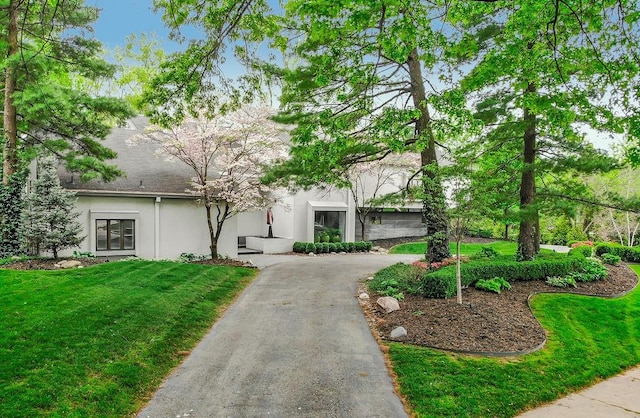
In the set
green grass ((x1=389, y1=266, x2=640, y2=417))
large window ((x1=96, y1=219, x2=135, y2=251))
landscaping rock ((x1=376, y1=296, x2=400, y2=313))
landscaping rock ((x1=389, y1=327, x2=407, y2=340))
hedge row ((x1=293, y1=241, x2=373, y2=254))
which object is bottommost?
green grass ((x1=389, y1=266, x2=640, y2=417))

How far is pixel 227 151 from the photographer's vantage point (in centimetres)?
1527

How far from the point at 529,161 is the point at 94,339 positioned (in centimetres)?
1230

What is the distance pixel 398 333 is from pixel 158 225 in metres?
11.5

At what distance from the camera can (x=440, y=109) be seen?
24.2 feet

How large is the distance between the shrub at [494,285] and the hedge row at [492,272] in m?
0.22

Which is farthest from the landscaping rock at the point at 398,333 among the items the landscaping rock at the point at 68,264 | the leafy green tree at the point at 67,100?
the leafy green tree at the point at 67,100

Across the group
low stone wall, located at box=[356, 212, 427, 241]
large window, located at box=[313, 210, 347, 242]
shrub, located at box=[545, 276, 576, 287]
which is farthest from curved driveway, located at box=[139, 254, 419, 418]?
low stone wall, located at box=[356, 212, 427, 241]

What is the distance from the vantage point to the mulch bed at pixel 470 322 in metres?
6.99

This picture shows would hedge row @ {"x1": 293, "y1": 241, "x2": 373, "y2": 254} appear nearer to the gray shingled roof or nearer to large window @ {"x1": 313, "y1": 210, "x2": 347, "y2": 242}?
large window @ {"x1": 313, "y1": 210, "x2": 347, "y2": 242}

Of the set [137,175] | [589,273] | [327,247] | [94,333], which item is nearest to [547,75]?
[589,273]

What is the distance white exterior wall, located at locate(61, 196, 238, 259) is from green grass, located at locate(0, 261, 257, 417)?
13.6 feet

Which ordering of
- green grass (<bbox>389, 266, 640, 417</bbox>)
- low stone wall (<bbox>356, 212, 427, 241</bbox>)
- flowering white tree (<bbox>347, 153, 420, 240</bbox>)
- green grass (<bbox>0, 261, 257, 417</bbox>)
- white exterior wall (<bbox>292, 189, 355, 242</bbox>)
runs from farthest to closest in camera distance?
low stone wall (<bbox>356, 212, 427, 241</bbox>) < flowering white tree (<bbox>347, 153, 420, 240</bbox>) < white exterior wall (<bbox>292, 189, 355, 242</bbox>) < green grass (<bbox>389, 266, 640, 417</bbox>) < green grass (<bbox>0, 261, 257, 417</bbox>)

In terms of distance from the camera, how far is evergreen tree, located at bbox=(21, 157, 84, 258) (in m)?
12.0

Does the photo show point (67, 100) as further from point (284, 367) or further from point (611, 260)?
point (611, 260)
